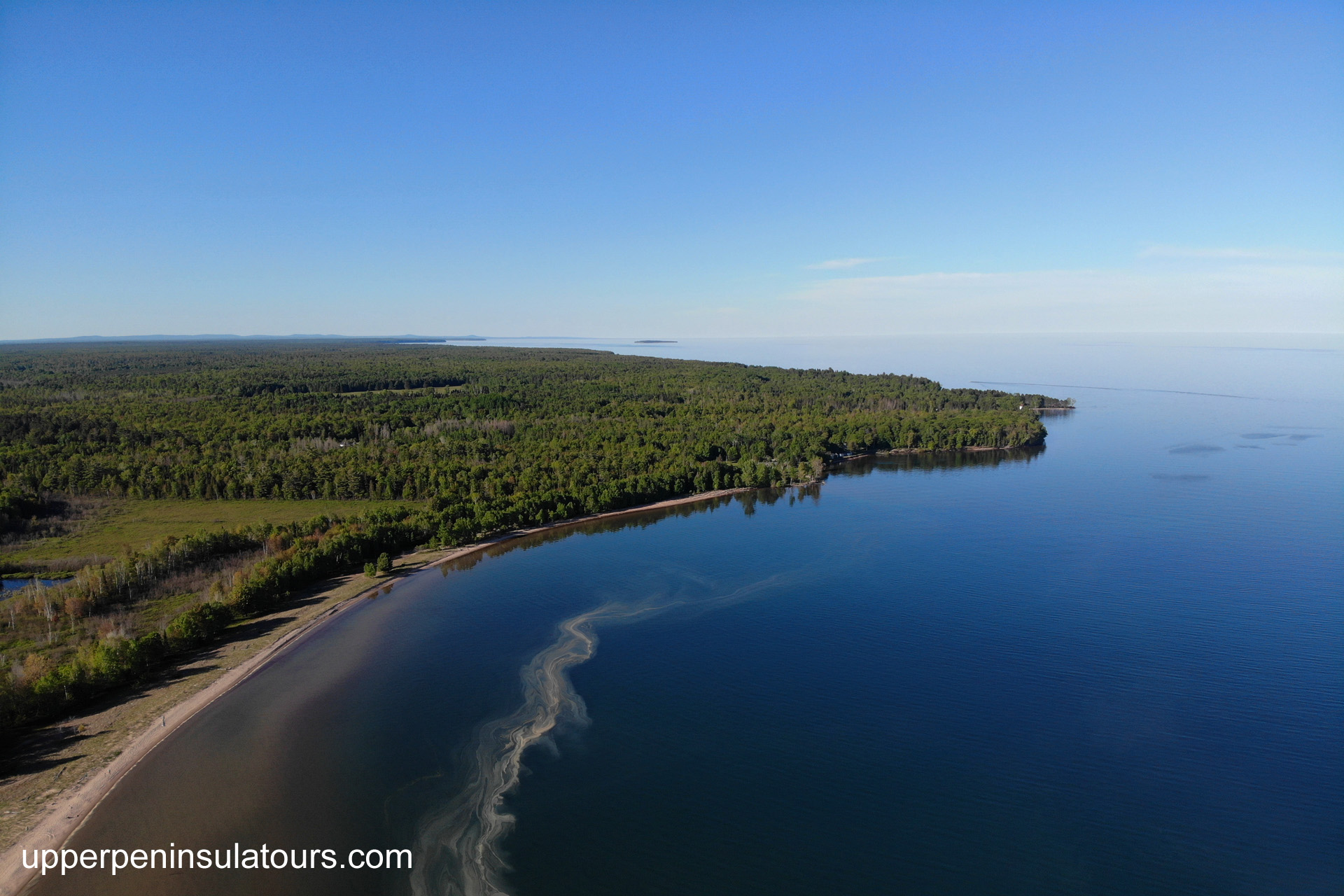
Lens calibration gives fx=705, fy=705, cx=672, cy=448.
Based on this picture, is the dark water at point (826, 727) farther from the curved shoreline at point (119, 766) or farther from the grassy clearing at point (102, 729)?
the grassy clearing at point (102, 729)

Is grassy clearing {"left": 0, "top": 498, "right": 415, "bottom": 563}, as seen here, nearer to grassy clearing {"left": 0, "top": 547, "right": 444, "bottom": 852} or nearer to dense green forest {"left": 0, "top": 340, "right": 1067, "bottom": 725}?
dense green forest {"left": 0, "top": 340, "right": 1067, "bottom": 725}

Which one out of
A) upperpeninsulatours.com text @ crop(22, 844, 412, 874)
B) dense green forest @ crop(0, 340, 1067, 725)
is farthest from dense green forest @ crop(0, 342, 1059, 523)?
upperpeninsulatours.com text @ crop(22, 844, 412, 874)

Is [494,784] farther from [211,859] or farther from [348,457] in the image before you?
[348,457]

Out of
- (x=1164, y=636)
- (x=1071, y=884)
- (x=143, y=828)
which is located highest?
(x=1164, y=636)

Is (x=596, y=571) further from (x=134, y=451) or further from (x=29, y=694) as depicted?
(x=134, y=451)

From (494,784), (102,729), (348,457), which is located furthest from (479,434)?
(494,784)

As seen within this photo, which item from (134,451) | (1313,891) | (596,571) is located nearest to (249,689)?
(596,571)

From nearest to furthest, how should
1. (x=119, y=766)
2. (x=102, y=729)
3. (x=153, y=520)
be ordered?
(x=119, y=766) < (x=102, y=729) < (x=153, y=520)
